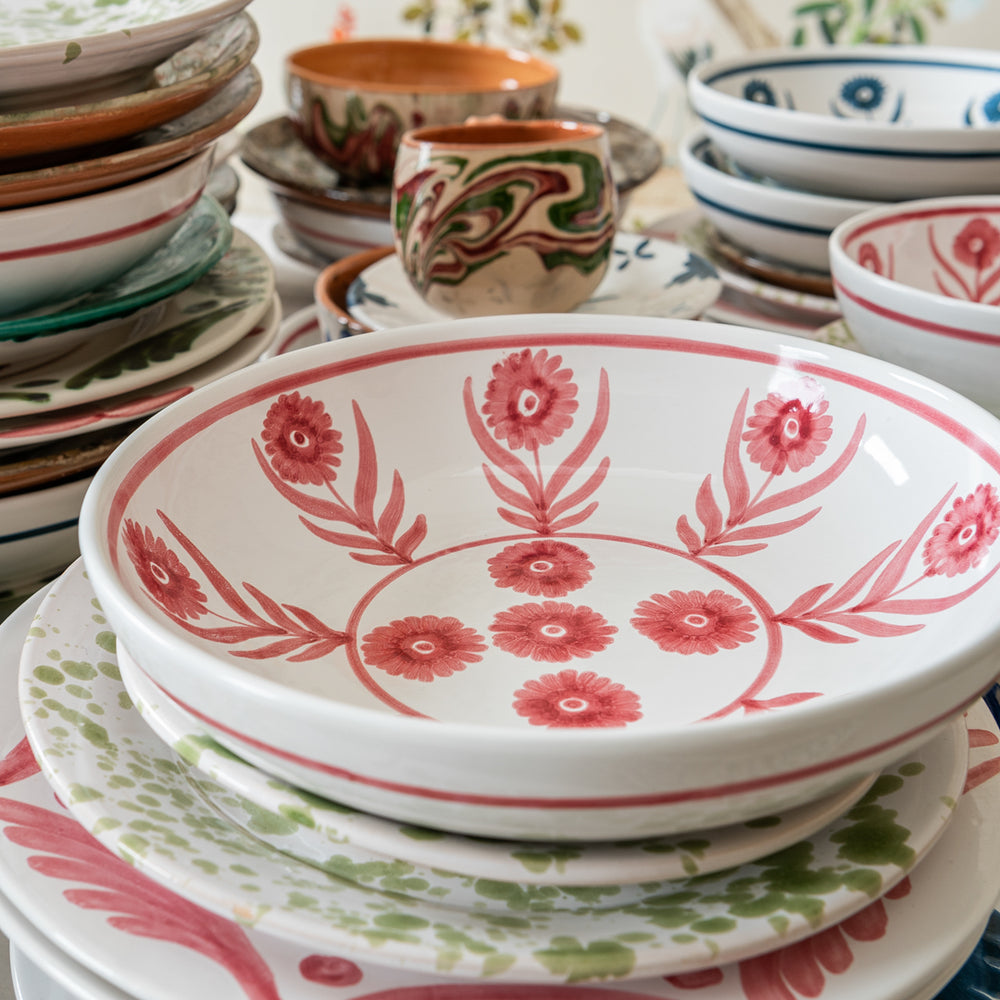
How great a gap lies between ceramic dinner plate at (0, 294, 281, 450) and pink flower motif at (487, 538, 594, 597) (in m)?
0.16

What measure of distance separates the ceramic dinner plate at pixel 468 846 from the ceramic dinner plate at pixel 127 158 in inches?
10.0

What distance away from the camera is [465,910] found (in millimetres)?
318

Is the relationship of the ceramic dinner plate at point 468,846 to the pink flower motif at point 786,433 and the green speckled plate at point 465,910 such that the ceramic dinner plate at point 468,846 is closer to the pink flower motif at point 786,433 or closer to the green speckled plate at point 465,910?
the green speckled plate at point 465,910

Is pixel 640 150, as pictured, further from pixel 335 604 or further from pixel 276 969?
pixel 276 969

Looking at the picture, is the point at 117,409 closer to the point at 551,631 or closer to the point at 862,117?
the point at 551,631

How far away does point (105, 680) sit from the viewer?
40 centimetres

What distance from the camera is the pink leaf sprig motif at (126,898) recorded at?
316 millimetres

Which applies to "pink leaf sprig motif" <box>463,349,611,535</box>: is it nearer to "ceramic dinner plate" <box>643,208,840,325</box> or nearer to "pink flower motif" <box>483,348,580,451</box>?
"pink flower motif" <box>483,348,580,451</box>

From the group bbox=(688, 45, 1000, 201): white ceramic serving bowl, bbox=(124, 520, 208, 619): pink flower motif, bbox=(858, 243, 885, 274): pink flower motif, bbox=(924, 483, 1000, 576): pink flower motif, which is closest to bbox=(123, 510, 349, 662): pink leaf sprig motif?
bbox=(124, 520, 208, 619): pink flower motif

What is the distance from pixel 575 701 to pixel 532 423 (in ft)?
0.58

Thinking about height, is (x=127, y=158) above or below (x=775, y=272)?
above

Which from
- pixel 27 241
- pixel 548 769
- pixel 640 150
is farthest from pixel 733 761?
pixel 640 150

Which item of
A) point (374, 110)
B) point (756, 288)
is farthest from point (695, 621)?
point (374, 110)

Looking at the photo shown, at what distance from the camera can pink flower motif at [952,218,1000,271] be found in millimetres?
701
